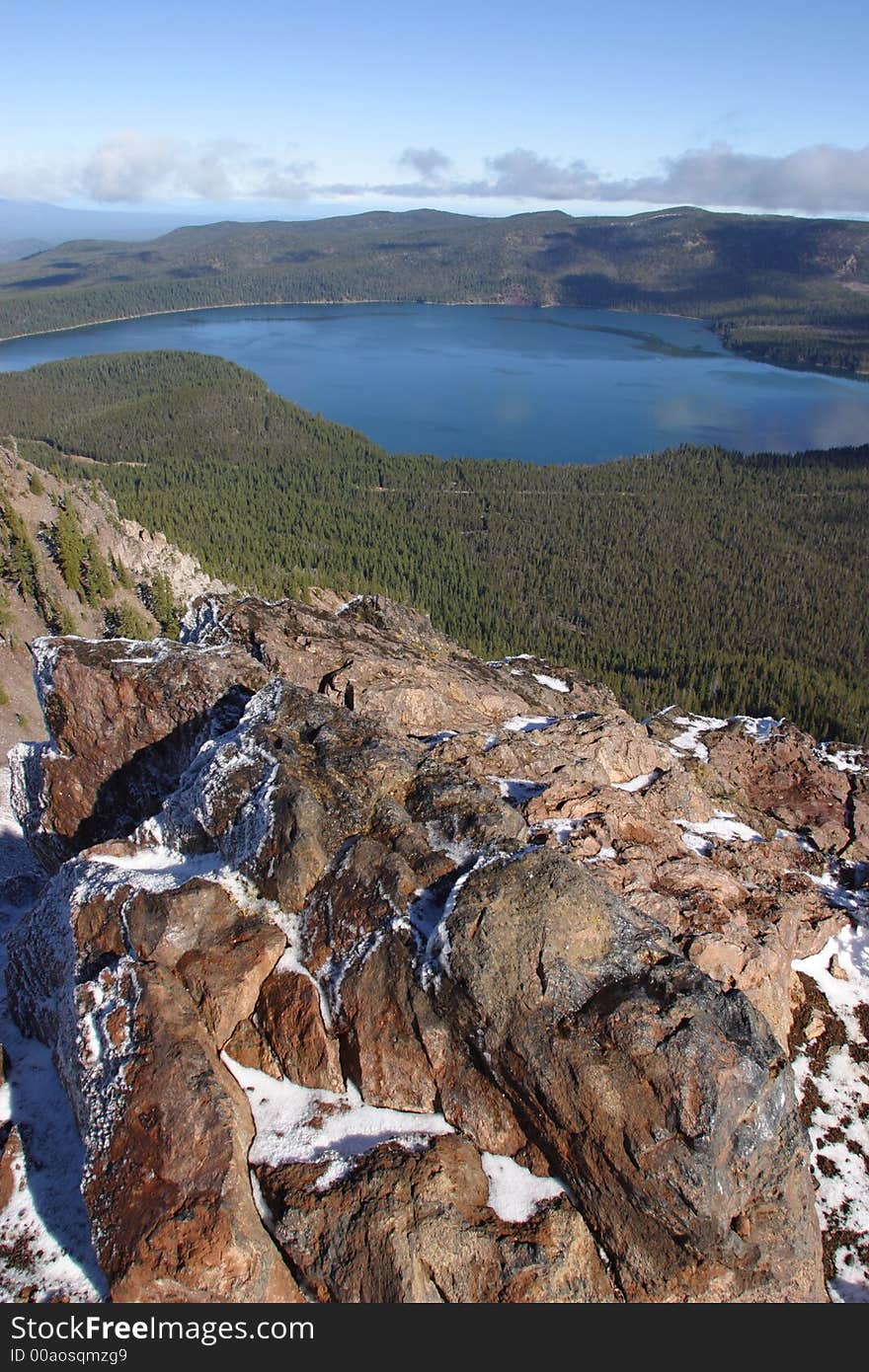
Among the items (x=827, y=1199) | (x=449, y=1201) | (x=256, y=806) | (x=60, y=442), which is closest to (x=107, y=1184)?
(x=449, y=1201)

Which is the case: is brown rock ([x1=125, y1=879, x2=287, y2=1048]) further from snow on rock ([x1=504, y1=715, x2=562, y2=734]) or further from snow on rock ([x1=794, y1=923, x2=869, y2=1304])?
snow on rock ([x1=504, y1=715, x2=562, y2=734])

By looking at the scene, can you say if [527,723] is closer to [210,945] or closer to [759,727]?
[759,727]

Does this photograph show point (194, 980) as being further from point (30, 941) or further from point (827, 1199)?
point (827, 1199)

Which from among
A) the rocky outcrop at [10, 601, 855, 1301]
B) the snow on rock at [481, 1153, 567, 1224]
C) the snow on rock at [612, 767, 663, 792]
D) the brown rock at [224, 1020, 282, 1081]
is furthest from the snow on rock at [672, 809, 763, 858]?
the brown rock at [224, 1020, 282, 1081]

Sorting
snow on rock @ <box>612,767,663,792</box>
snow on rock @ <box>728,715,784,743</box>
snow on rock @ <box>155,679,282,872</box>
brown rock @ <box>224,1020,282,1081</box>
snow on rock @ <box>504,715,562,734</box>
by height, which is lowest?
snow on rock @ <box>728,715,784,743</box>

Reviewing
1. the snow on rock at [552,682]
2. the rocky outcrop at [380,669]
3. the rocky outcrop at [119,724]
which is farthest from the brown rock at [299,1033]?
the snow on rock at [552,682]

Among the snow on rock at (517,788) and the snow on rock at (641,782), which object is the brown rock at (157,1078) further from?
the snow on rock at (641,782)
